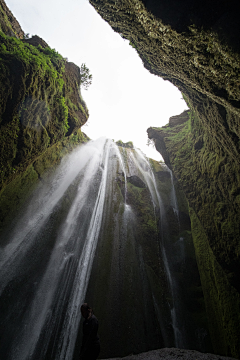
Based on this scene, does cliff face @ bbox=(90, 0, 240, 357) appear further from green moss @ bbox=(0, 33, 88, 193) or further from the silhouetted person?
the silhouetted person

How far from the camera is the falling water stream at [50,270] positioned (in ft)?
19.5

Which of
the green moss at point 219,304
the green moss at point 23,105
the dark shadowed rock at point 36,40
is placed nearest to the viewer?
the green moss at point 23,105

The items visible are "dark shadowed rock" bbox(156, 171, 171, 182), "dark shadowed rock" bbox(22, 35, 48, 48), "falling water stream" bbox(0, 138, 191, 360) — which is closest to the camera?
"falling water stream" bbox(0, 138, 191, 360)

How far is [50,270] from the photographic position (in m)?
7.81

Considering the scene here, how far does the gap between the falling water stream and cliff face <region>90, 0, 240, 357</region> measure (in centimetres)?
326

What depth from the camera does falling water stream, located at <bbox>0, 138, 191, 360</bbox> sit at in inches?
234

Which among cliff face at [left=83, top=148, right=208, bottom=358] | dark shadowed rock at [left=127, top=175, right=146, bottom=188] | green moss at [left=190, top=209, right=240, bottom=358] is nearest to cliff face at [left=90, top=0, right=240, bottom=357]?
green moss at [left=190, top=209, right=240, bottom=358]

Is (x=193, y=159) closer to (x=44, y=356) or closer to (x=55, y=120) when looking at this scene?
(x=55, y=120)

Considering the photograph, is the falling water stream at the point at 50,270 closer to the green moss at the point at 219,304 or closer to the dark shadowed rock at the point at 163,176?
the green moss at the point at 219,304

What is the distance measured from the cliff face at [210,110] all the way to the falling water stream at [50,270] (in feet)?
10.7

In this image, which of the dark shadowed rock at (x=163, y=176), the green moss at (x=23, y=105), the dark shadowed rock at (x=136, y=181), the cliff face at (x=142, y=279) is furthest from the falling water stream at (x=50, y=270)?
the dark shadowed rock at (x=163, y=176)

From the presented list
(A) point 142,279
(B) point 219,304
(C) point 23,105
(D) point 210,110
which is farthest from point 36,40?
(B) point 219,304

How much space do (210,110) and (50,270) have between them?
11.6 metres

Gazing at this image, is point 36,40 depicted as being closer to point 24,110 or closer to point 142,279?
point 24,110
